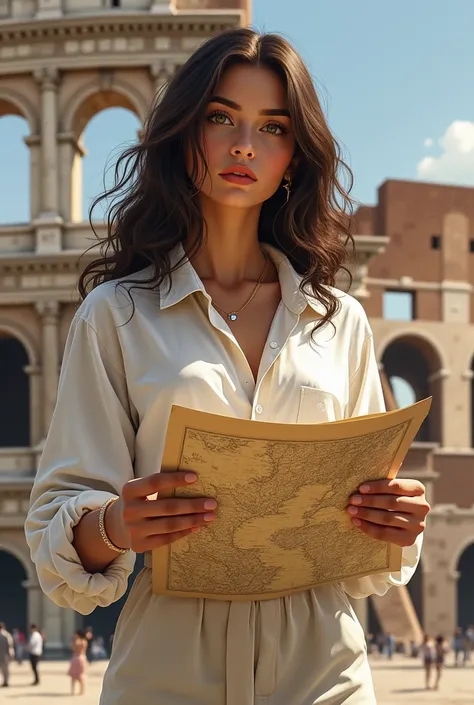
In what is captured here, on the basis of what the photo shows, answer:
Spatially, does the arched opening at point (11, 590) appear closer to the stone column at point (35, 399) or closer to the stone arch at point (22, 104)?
the stone column at point (35, 399)

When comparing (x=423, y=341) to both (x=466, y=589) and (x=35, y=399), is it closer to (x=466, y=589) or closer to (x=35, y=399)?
(x=466, y=589)

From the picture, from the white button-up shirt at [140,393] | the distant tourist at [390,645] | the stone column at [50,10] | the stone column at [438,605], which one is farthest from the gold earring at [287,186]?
the stone column at [438,605]

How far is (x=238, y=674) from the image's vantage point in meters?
2.08

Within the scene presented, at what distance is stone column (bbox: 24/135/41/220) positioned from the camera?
77.3ft

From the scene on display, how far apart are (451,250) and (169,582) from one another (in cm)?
3018

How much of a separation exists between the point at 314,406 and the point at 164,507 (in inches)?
19.1

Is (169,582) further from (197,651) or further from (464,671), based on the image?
(464,671)

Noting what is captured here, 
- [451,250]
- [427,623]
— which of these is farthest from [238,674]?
[451,250]

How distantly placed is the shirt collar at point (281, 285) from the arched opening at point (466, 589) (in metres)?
31.4

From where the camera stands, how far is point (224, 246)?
8.31 feet

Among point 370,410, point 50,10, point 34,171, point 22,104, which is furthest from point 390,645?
point 370,410

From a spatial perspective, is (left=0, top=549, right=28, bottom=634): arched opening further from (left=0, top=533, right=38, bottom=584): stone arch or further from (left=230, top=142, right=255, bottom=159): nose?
(left=230, top=142, right=255, bottom=159): nose

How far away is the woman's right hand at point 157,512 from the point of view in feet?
6.32

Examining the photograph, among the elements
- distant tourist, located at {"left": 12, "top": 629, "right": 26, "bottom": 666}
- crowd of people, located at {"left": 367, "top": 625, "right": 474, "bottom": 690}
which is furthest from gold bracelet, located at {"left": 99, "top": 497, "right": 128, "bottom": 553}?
distant tourist, located at {"left": 12, "top": 629, "right": 26, "bottom": 666}
